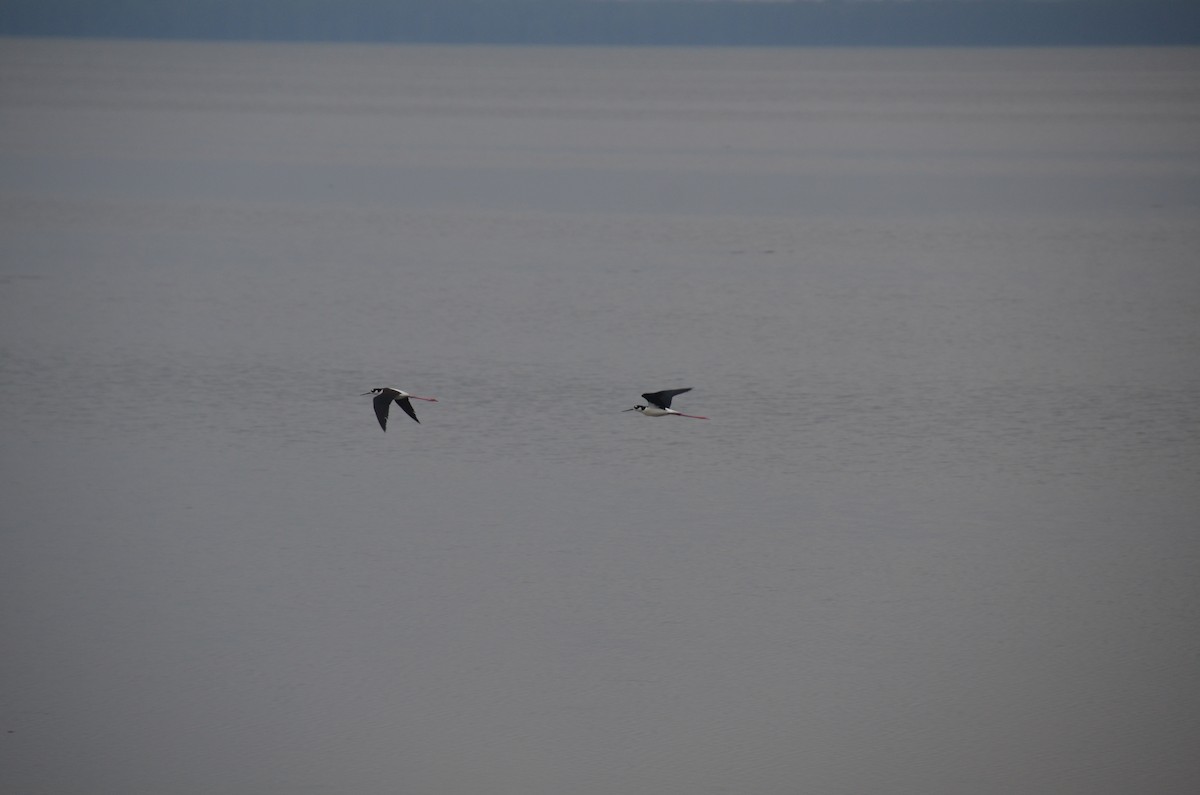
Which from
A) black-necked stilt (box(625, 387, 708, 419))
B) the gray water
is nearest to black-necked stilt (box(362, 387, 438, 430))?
the gray water

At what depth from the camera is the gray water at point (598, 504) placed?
204 inches

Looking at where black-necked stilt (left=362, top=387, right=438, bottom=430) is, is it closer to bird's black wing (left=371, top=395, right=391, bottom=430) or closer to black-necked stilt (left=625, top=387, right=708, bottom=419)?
bird's black wing (left=371, top=395, right=391, bottom=430)

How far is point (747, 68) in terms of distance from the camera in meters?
68.0

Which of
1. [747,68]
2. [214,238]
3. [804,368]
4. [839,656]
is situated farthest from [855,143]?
[747,68]

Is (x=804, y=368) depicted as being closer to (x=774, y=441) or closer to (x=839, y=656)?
(x=774, y=441)

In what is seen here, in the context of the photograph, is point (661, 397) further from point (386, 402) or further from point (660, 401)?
point (386, 402)

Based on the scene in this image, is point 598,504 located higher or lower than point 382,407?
lower

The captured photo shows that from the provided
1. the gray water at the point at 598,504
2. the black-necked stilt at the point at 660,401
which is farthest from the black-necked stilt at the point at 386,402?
the black-necked stilt at the point at 660,401

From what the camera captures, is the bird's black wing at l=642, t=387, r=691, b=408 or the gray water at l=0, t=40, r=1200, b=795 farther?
the bird's black wing at l=642, t=387, r=691, b=408

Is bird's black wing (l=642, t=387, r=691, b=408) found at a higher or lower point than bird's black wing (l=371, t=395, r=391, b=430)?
higher

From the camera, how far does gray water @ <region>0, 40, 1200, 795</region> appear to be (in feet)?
17.0

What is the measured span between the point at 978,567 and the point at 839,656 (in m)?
1.07

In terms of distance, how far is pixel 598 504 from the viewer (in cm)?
718

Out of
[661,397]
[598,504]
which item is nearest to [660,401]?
→ [661,397]
